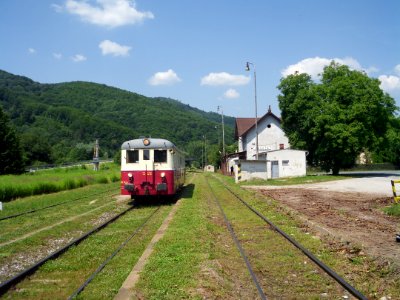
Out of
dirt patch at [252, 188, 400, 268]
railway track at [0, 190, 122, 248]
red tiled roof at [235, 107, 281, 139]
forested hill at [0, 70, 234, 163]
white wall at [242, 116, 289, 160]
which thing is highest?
forested hill at [0, 70, 234, 163]

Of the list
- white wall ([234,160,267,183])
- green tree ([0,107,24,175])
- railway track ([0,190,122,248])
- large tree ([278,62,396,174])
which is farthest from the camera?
green tree ([0,107,24,175])

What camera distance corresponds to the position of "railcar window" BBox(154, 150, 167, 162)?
17547 mm

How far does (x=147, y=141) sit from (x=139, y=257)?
1005 cm

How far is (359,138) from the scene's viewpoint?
3753cm

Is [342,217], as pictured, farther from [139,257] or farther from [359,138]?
[359,138]

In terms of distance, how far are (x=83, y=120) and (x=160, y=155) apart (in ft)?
346

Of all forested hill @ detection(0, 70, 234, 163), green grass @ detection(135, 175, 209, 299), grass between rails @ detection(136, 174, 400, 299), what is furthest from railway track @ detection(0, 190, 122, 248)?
forested hill @ detection(0, 70, 234, 163)

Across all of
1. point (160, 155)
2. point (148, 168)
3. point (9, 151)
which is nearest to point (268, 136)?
point (9, 151)

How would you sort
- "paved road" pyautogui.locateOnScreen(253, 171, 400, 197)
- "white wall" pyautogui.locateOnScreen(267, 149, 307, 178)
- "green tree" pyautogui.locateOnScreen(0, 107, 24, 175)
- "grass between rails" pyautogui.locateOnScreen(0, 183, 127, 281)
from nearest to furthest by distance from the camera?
"grass between rails" pyautogui.locateOnScreen(0, 183, 127, 281)
"paved road" pyautogui.locateOnScreen(253, 171, 400, 197)
"white wall" pyautogui.locateOnScreen(267, 149, 307, 178)
"green tree" pyautogui.locateOnScreen(0, 107, 24, 175)

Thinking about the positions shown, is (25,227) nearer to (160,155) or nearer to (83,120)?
(160,155)

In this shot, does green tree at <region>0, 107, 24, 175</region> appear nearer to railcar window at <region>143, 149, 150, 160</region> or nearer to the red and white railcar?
the red and white railcar

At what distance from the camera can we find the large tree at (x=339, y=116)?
1470 inches

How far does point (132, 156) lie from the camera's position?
693 inches

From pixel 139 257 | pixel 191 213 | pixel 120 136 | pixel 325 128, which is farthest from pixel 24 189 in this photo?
pixel 120 136
